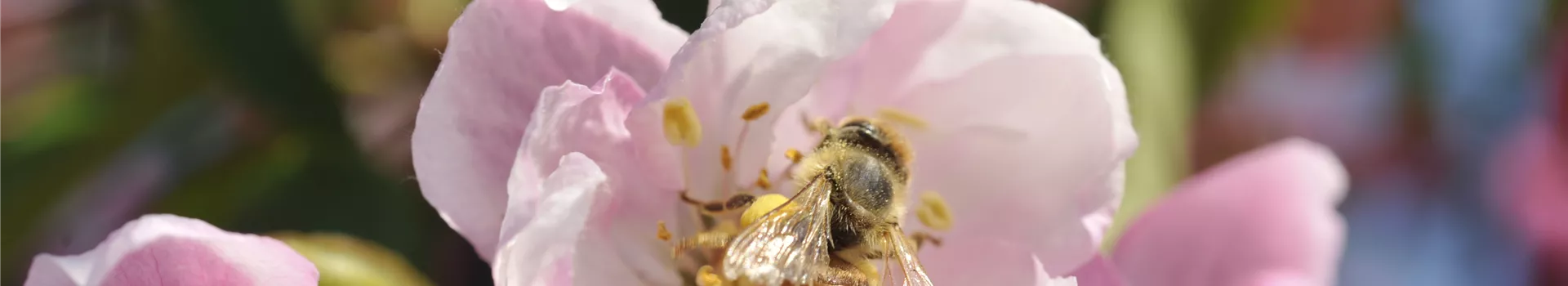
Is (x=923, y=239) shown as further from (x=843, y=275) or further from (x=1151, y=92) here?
(x=1151, y=92)

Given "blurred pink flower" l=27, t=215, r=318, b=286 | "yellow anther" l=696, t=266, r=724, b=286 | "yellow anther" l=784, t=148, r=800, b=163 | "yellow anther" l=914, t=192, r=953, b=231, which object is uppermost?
"blurred pink flower" l=27, t=215, r=318, b=286

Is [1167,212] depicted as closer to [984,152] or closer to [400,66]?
[984,152]

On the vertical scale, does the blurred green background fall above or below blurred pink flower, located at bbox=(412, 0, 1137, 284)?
below

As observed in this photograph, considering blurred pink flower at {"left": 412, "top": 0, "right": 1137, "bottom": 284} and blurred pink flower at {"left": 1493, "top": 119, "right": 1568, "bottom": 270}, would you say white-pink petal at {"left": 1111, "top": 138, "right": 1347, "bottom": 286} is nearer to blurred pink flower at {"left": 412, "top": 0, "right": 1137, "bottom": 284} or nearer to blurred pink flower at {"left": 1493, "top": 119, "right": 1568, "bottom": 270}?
blurred pink flower at {"left": 412, "top": 0, "right": 1137, "bottom": 284}

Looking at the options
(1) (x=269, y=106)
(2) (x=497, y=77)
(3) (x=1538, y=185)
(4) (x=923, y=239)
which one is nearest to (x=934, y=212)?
(4) (x=923, y=239)

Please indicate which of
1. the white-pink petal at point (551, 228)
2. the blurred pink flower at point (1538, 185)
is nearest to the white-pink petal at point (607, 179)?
the white-pink petal at point (551, 228)

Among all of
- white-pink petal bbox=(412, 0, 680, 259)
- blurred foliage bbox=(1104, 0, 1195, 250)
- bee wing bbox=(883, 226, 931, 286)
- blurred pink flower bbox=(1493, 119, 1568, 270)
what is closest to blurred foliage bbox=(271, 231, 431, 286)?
white-pink petal bbox=(412, 0, 680, 259)
